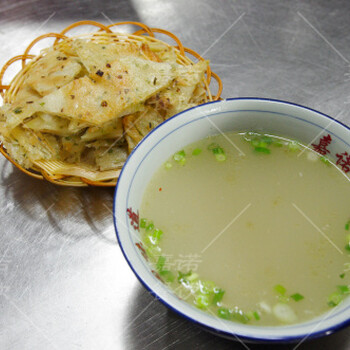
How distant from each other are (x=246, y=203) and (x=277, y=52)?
4.74 feet

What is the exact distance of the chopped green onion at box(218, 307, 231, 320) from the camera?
3.62 ft

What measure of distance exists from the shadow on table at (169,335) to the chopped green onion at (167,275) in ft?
0.83

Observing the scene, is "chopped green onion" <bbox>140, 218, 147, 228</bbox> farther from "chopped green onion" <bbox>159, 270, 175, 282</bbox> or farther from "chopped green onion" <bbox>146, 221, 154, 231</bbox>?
"chopped green onion" <bbox>159, 270, 175, 282</bbox>

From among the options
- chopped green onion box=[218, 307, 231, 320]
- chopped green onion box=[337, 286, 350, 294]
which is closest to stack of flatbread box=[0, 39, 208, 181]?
chopped green onion box=[218, 307, 231, 320]

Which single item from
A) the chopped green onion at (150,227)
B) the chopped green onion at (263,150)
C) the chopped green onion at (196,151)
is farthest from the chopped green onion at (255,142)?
the chopped green onion at (150,227)

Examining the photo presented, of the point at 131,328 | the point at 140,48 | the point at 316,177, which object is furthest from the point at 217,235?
the point at 140,48

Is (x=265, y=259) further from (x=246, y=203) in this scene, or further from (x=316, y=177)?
(x=316, y=177)

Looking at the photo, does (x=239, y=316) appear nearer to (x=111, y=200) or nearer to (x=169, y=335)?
(x=169, y=335)

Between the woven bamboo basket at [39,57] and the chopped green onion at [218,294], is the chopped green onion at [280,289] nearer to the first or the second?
the chopped green onion at [218,294]

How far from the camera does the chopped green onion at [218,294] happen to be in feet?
3.78

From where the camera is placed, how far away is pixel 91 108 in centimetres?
173

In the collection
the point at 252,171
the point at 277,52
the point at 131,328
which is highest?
the point at 252,171

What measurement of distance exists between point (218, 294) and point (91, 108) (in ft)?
3.16

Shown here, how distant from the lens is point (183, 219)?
1.32 metres
